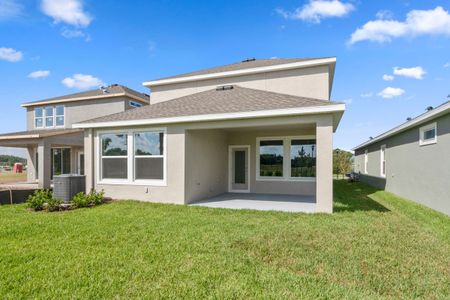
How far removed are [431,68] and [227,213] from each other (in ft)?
45.9

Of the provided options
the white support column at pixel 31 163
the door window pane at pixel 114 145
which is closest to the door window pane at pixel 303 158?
the door window pane at pixel 114 145

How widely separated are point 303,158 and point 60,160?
58.0ft

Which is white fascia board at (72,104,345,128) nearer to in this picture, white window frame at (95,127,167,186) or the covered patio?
white window frame at (95,127,167,186)

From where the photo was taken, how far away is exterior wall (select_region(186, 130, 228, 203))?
10.1 metres

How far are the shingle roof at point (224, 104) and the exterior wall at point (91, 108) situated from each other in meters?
7.52

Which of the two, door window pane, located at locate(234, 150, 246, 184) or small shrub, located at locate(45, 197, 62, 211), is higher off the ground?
door window pane, located at locate(234, 150, 246, 184)

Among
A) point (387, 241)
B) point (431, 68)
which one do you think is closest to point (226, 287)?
point (387, 241)

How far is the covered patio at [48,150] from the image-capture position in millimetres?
14297

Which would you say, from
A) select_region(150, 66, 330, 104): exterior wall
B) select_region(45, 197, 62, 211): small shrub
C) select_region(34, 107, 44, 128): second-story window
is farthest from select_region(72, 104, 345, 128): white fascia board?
select_region(34, 107, 44, 128): second-story window

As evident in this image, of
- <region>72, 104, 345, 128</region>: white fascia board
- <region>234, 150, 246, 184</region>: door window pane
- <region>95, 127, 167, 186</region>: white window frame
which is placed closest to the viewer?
<region>72, 104, 345, 128</region>: white fascia board

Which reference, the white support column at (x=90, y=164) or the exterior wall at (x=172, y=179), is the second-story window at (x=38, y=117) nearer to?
the white support column at (x=90, y=164)

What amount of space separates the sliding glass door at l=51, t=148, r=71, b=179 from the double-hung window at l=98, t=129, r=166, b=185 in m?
10.4

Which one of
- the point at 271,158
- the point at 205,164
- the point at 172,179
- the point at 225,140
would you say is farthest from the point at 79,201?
the point at 271,158

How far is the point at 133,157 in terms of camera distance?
10438 mm
